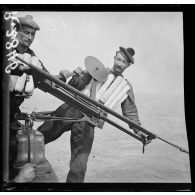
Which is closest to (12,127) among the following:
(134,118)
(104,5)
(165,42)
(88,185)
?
(88,185)

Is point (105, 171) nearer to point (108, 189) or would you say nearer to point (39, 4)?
point (108, 189)

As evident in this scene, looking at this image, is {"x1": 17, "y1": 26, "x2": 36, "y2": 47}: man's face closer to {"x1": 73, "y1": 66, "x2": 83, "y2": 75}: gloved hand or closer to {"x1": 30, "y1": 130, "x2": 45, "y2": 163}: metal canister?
{"x1": 73, "y1": 66, "x2": 83, "y2": 75}: gloved hand

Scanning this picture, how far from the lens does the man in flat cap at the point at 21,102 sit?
10.9ft

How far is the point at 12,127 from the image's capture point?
3393 millimetres

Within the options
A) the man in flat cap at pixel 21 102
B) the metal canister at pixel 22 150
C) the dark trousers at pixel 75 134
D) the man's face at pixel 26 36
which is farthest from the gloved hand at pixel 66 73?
the metal canister at pixel 22 150

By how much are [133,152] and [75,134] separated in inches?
23.2

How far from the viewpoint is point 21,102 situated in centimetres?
344

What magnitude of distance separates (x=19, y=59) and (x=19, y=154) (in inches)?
35.1

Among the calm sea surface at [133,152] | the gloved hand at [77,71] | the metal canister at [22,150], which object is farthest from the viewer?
the gloved hand at [77,71]

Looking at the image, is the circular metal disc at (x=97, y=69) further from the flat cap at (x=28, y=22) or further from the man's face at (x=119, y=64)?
the flat cap at (x=28, y=22)

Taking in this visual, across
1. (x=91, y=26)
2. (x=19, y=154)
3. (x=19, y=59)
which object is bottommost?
(x=19, y=154)

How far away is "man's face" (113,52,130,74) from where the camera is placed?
3.62 meters

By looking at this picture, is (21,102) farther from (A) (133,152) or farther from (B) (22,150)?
(A) (133,152)

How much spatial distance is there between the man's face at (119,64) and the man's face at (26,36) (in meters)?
→ 0.85
